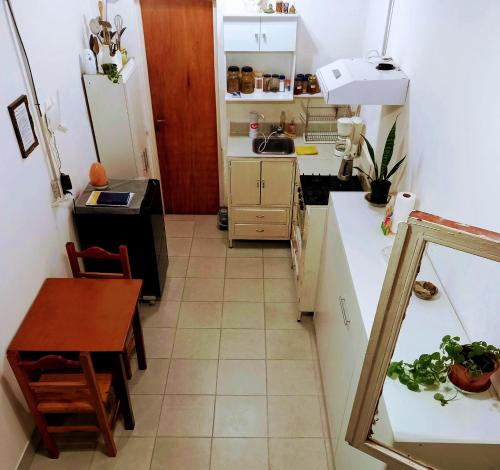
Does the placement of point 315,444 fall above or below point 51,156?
below

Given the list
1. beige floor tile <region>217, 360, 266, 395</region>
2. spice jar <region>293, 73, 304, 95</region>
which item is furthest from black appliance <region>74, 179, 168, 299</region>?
spice jar <region>293, 73, 304, 95</region>

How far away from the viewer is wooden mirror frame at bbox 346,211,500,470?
36.4 inches

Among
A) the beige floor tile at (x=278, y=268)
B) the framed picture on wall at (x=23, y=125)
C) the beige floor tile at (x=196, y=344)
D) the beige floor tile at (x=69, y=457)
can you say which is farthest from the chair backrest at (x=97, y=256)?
the beige floor tile at (x=278, y=268)

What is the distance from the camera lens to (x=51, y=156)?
111 inches

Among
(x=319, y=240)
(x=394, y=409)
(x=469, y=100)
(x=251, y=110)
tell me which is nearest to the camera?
(x=394, y=409)

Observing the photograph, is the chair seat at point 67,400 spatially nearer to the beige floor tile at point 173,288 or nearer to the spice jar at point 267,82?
the beige floor tile at point 173,288

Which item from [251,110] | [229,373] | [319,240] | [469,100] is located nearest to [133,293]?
[229,373]

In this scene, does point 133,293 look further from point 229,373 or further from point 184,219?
point 184,219

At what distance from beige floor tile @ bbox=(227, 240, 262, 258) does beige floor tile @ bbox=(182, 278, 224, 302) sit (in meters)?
0.41

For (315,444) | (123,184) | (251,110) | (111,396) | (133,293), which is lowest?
(315,444)

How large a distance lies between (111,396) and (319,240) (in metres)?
1.66

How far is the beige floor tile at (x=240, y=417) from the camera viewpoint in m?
2.77

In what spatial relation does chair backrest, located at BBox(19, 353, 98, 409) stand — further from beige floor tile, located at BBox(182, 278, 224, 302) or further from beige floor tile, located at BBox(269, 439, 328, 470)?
beige floor tile, located at BBox(182, 278, 224, 302)

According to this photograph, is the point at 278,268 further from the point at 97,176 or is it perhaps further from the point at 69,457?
the point at 69,457
